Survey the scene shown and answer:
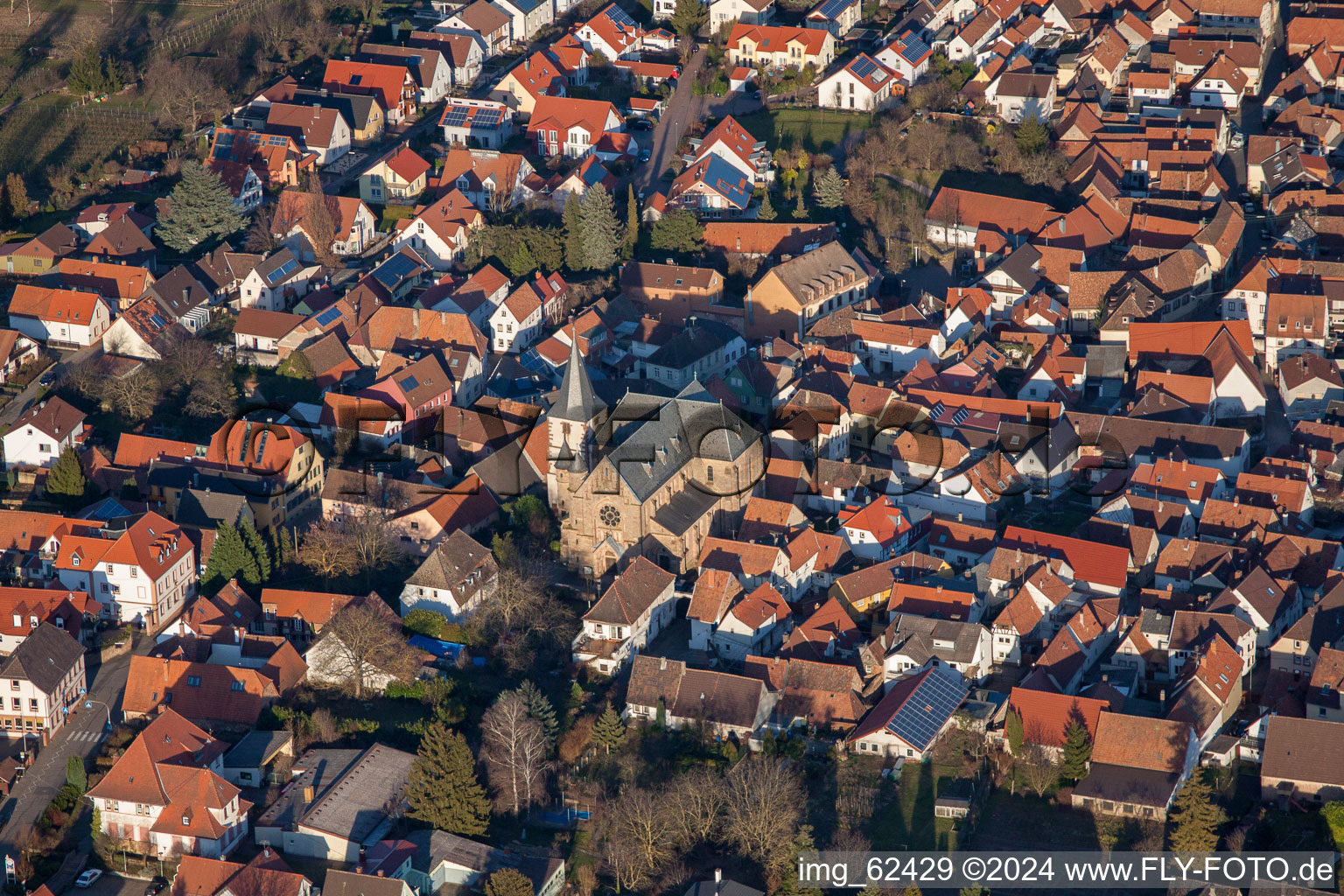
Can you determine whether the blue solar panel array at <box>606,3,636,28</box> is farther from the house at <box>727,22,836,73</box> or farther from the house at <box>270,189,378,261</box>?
the house at <box>270,189,378,261</box>

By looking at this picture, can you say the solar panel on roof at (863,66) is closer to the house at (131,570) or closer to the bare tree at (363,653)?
the house at (131,570)

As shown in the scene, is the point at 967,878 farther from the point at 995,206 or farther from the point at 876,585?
the point at 995,206

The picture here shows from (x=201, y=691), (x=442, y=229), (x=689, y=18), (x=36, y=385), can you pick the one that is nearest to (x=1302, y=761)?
(x=201, y=691)

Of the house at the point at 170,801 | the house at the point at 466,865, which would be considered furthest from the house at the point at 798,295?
the house at the point at 170,801

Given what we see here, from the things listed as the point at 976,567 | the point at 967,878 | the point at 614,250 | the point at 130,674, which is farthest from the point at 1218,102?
the point at 130,674

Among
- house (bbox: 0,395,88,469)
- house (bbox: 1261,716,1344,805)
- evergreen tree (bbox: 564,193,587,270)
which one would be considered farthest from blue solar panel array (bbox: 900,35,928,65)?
house (bbox: 1261,716,1344,805)
